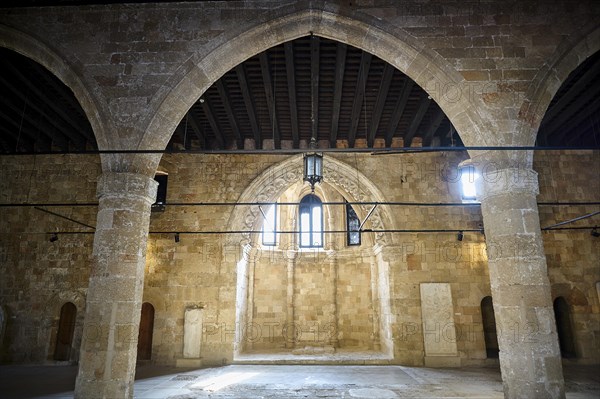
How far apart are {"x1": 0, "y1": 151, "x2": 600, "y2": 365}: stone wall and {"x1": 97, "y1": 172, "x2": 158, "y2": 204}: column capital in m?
4.31

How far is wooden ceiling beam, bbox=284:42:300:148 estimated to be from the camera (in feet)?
18.8

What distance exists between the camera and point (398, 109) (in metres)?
7.64

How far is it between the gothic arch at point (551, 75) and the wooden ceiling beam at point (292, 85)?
11.1 ft

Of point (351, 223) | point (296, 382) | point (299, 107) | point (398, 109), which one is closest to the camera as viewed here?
point (296, 382)

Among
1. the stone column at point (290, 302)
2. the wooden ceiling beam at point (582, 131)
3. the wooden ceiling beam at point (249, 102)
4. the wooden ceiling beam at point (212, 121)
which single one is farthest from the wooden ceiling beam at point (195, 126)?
the wooden ceiling beam at point (582, 131)

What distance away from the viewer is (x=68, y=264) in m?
9.02

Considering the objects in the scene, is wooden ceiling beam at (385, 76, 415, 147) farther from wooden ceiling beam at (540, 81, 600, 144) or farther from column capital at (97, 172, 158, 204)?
column capital at (97, 172, 158, 204)

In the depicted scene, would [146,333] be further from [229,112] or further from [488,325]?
[488,325]

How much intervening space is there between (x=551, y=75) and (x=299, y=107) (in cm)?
462

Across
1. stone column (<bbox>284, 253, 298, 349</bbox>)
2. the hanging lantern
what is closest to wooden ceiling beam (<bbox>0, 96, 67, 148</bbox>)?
the hanging lantern

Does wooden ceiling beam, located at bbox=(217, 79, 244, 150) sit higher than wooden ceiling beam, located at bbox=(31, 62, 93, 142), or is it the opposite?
wooden ceiling beam, located at bbox=(217, 79, 244, 150)

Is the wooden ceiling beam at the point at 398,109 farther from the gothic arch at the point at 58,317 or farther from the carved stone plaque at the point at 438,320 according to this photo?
the gothic arch at the point at 58,317

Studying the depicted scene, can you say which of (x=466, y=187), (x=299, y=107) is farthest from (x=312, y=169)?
(x=466, y=187)

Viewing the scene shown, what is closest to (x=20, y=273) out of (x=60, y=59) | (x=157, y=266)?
(x=157, y=266)
